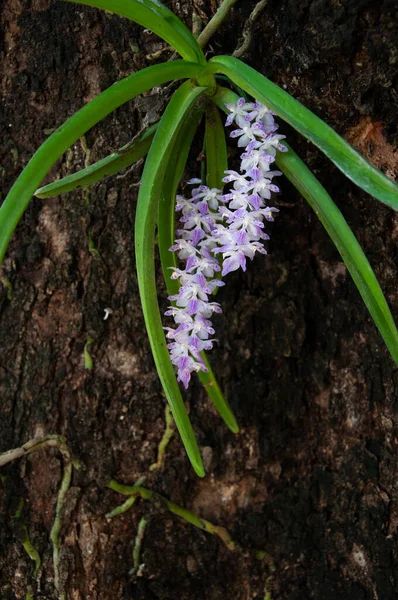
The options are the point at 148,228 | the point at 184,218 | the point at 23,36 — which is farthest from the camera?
the point at 23,36

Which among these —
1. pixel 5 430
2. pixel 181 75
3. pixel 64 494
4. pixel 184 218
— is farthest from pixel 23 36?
pixel 64 494

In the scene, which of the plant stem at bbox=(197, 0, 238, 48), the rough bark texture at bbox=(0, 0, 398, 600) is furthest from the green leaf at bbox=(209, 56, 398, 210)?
the rough bark texture at bbox=(0, 0, 398, 600)

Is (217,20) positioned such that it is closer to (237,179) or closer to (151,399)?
(237,179)

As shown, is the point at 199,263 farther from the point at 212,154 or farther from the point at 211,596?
the point at 211,596

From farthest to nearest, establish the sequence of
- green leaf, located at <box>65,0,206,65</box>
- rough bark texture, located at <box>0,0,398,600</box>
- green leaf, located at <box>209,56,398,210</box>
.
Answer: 1. rough bark texture, located at <box>0,0,398,600</box>
2. green leaf, located at <box>65,0,206,65</box>
3. green leaf, located at <box>209,56,398,210</box>

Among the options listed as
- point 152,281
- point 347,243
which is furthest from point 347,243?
point 152,281

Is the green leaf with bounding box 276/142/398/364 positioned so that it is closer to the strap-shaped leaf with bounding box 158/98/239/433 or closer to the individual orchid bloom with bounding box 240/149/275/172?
the individual orchid bloom with bounding box 240/149/275/172
